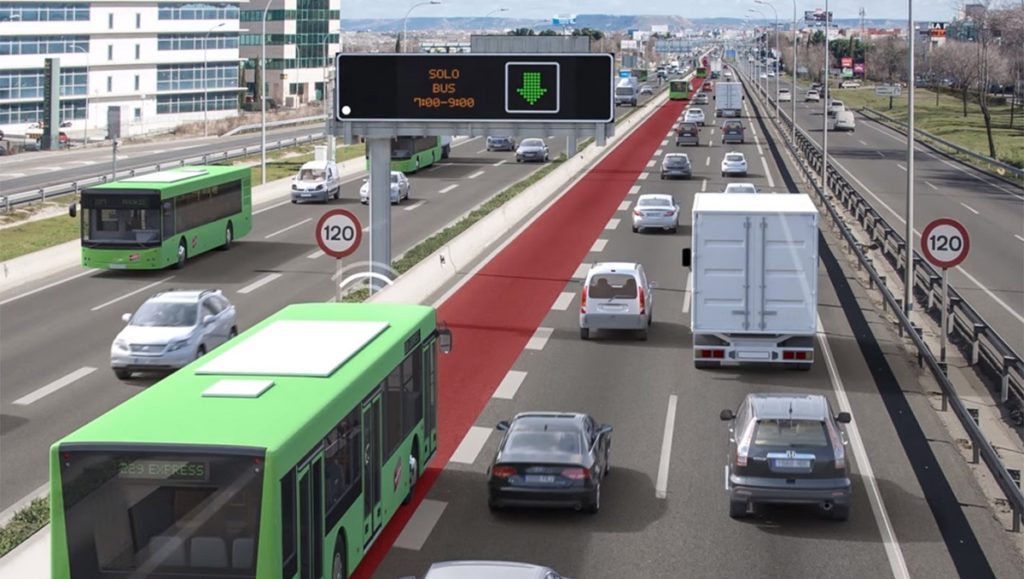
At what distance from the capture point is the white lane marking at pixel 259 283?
40.0 meters

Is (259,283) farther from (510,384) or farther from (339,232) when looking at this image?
(510,384)

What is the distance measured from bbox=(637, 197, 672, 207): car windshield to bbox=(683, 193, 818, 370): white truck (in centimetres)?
2310

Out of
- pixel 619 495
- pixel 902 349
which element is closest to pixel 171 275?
pixel 902 349

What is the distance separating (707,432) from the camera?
930 inches

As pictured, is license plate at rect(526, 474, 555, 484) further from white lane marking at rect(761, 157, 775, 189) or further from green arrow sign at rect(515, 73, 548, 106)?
white lane marking at rect(761, 157, 775, 189)

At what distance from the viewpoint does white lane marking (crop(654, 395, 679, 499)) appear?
66.1 ft

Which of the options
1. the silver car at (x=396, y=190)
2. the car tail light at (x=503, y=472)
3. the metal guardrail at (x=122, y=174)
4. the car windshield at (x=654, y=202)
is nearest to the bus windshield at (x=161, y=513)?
the car tail light at (x=503, y=472)

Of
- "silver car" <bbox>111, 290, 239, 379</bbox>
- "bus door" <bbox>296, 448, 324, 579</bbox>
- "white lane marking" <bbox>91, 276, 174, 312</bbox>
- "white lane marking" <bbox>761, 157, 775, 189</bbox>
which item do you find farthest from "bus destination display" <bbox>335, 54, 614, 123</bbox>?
"white lane marking" <bbox>761, 157, 775, 189</bbox>

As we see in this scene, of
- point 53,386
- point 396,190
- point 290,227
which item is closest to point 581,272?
point 290,227

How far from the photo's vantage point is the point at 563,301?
3709 cm

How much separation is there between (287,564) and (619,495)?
7.92 meters

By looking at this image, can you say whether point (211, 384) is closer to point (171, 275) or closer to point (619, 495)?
point (619, 495)

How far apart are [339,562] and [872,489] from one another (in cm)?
883

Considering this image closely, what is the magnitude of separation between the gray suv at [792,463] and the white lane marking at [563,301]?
56.9 feet
